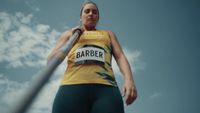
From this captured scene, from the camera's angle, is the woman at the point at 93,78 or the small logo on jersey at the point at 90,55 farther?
the small logo on jersey at the point at 90,55

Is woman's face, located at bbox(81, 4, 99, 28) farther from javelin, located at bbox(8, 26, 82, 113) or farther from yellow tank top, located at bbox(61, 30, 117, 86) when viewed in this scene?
javelin, located at bbox(8, 26, 82, 113)

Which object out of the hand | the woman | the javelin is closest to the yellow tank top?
the woman

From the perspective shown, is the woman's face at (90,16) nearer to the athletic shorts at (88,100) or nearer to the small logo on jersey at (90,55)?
the small logo on jersey at (90,55)

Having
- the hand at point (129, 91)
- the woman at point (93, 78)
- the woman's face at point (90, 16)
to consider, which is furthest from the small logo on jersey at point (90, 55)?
the woman's face at point (90, 16)

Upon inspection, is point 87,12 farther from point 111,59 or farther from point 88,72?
point 88,72

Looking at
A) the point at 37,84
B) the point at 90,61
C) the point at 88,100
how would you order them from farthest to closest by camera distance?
1. the point at 90,61
2. the point at 88,100
3. the point at 37,84

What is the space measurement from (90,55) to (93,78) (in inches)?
12.9

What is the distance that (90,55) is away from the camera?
3369mm

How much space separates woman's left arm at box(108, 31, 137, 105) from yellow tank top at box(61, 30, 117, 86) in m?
0.09

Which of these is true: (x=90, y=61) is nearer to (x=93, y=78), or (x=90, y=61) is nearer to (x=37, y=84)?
(x=93, y=78)

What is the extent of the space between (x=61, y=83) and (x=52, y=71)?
3.96ft

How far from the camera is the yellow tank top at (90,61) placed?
3.18 metres

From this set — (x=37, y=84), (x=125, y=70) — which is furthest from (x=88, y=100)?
(x=37, y=84)

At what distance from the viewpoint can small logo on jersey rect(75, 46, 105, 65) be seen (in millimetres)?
3314
